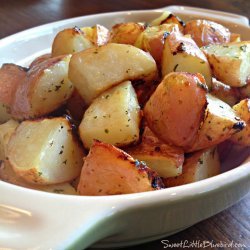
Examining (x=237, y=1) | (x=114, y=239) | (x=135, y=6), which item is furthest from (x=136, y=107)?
(x=237, y=1)

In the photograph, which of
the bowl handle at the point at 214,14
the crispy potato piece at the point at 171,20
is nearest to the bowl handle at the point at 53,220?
the crispy potato piece at the point at 171,20

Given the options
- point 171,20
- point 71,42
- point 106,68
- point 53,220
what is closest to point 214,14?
point 171,20

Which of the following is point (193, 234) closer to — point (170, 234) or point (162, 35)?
Result: point (170, 234)

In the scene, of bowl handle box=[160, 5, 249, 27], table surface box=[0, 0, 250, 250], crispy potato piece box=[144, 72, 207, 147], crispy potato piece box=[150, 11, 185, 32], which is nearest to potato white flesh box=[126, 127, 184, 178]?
crispy potato piece box=[144, 72, 207, 147]

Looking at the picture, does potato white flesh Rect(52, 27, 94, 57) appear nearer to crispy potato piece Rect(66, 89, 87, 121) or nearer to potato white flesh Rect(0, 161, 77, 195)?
crispy potato piece Rect(66, 89, 87, 121)

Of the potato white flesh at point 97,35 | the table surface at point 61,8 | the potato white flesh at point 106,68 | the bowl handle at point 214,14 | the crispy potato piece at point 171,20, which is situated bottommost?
the table surface at point 61,8

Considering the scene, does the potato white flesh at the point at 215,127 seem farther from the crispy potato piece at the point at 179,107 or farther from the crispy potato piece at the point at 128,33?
the crispy potato piece at the point at 128,33

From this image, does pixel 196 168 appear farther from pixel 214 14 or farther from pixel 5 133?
pixel 214 14
